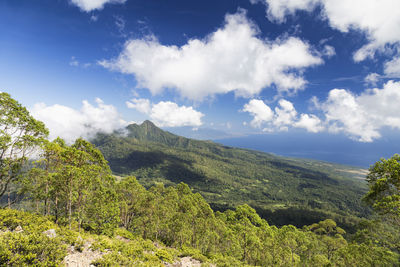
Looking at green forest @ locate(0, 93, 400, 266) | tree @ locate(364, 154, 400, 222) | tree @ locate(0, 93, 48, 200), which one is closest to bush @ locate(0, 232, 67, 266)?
green forest @ locate(0, 93, 400, 266)

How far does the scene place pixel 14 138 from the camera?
18.0 meters

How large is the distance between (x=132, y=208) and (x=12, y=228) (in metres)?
18.8

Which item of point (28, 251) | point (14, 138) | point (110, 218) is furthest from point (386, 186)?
point (14, 138)

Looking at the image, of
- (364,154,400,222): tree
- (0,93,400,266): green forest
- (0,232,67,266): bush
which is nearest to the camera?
(0,232,67,266): bush

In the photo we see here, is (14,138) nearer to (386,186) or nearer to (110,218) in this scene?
(110,218)

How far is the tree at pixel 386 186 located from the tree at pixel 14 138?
36.6 m

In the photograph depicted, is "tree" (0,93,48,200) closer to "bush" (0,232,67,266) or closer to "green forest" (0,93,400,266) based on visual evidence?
"green forest" (0,93,400,266)

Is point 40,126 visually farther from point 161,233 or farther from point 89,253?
point 161,233

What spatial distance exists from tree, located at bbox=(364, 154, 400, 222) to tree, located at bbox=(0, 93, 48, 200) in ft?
120

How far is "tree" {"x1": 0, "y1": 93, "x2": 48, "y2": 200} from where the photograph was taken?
17281 millimetres

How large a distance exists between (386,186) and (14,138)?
3851cm

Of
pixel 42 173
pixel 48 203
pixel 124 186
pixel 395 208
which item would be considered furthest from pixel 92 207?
pixel 395 208

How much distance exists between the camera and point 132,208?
33.0 m

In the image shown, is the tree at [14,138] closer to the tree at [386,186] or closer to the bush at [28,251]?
the bush at [28,251]
